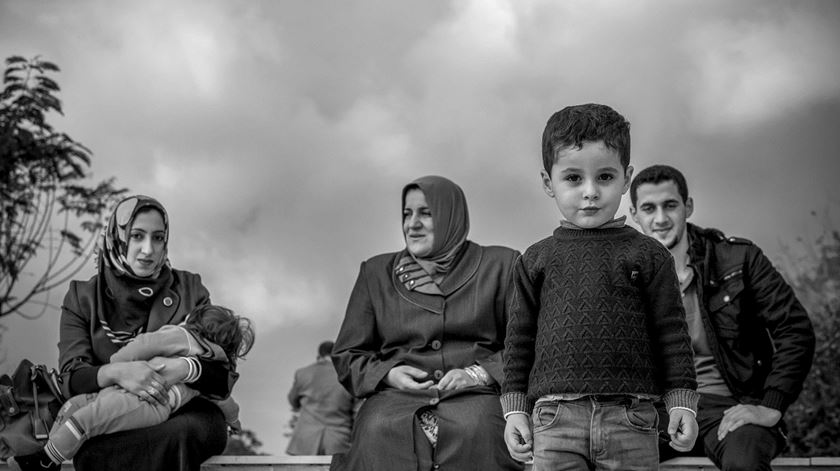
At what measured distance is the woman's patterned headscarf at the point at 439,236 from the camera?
13.3ft

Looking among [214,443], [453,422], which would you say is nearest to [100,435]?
[214,443]

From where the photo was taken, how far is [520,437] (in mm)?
2734

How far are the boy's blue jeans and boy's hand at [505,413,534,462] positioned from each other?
3.1 inches

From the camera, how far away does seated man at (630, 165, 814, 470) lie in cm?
381

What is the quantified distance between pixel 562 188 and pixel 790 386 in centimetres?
176

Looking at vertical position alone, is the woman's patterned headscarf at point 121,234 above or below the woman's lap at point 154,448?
above

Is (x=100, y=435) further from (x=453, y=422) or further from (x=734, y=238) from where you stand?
(x=734, y=238)

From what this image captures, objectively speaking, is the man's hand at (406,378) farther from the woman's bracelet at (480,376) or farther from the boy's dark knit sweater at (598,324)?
the boy's dark knit sweater at (598,324)

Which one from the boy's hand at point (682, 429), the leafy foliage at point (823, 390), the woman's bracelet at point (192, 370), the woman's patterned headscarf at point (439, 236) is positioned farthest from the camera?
the leafy foliage at point (823, 390)

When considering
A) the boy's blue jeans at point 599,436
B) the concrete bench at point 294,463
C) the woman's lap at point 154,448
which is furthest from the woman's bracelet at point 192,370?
the boy's blue jeans at point 599,436

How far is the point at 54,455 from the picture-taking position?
346cm

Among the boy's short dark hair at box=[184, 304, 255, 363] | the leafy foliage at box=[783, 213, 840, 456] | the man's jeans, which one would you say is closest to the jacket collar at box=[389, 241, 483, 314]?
the boy's short dark hair at box=[184, 304, 255, 363]

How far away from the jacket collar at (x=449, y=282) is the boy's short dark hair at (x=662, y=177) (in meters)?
0.85

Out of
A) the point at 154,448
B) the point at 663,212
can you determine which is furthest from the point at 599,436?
the point at 663,212
